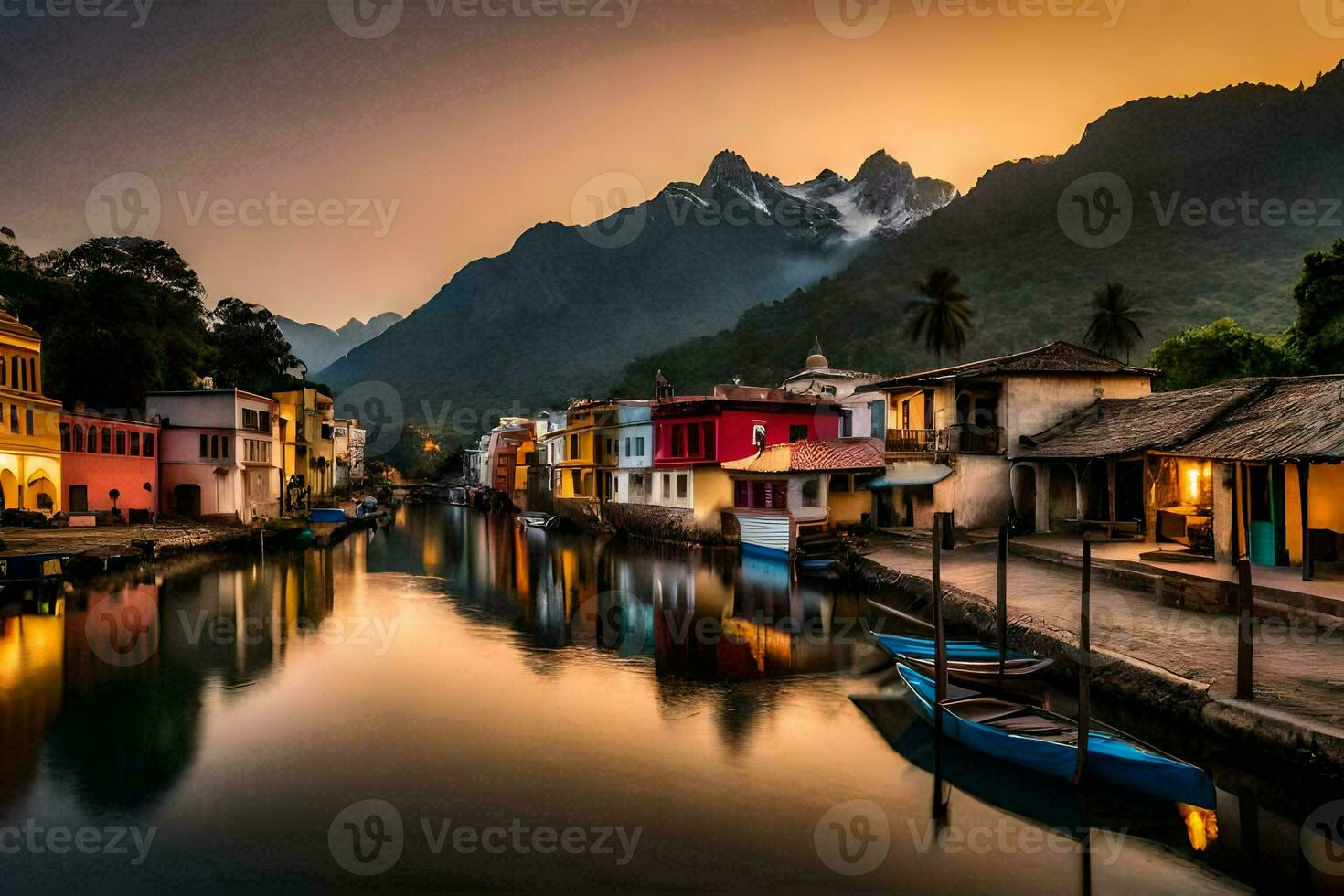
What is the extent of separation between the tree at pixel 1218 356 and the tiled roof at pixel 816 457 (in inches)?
682

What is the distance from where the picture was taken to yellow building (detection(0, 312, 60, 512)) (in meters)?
36.8

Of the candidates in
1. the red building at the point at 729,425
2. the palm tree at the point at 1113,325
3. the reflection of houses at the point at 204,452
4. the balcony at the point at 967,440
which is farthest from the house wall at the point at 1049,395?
the reflection of houses at the point at 204,452

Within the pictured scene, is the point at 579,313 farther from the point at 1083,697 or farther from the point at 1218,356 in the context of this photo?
the point at 1083,697

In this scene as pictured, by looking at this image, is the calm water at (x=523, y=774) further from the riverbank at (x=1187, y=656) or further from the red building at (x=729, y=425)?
the red building at (x=729, y=425)

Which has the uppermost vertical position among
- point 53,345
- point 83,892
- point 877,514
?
point 53,345

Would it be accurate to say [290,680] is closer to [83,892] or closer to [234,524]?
[83,892]

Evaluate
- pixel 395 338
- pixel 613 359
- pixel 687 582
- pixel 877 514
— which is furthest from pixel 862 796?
pixel 395 338

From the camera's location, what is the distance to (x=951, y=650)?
17.7 metres

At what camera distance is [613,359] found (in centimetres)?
14912

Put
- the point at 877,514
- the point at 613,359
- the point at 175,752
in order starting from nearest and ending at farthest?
the point at 175,752
the point at 877,514
the point at 613,359

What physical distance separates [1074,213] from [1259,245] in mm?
28115

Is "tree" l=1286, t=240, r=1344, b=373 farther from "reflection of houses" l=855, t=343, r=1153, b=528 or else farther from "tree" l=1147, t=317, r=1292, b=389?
"reflection of houses" l=855, t=343, r=1153, b=528

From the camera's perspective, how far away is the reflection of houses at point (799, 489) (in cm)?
3766

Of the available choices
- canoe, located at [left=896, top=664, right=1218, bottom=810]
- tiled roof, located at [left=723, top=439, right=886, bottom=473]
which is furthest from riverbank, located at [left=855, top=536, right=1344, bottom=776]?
tiled roof, located at [left=723, top=439, right=886, bottom=473]
